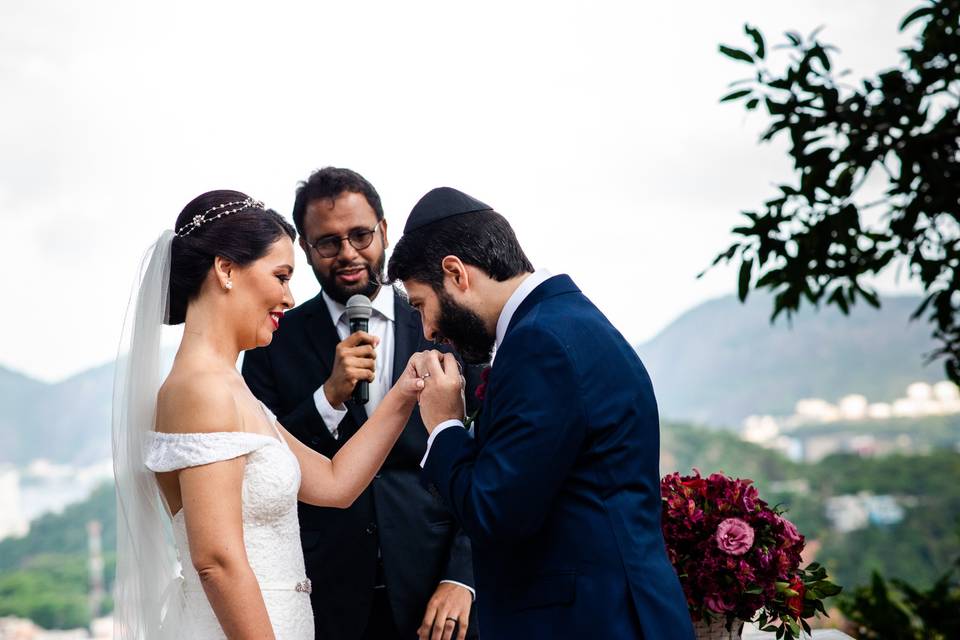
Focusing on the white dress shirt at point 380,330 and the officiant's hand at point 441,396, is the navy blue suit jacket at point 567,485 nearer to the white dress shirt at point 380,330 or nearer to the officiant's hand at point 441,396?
the officiant's hand at point 441,396

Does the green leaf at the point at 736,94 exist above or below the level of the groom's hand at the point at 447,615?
above

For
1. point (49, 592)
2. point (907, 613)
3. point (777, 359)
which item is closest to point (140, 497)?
point (907, 613)

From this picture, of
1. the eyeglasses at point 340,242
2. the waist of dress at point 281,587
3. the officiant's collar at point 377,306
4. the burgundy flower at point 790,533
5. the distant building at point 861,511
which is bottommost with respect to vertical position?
the waist of dress at point 281,587

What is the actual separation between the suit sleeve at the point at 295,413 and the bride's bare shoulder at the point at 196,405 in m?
0.61

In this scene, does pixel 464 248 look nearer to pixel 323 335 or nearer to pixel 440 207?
pixel 440 207

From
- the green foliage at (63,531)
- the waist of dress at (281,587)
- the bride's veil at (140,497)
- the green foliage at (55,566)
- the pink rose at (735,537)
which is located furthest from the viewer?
the green foliage at (63,531)

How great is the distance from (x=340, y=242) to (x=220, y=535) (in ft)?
4.03

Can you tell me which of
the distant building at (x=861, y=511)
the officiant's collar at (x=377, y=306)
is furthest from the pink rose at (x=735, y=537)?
the distant building at (x=861, y=511)

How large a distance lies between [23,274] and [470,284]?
6071 cm

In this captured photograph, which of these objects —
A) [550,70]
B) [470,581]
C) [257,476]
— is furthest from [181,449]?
[550,70]

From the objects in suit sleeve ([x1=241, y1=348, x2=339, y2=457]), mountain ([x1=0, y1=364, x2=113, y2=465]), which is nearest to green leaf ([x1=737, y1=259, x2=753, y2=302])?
suit sleeve ([x1=241, y1=348, x2=339, y2=457])

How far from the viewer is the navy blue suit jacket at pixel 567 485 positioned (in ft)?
6.56

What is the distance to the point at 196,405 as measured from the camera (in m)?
2.33

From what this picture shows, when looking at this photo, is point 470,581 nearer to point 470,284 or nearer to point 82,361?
point 470,284
